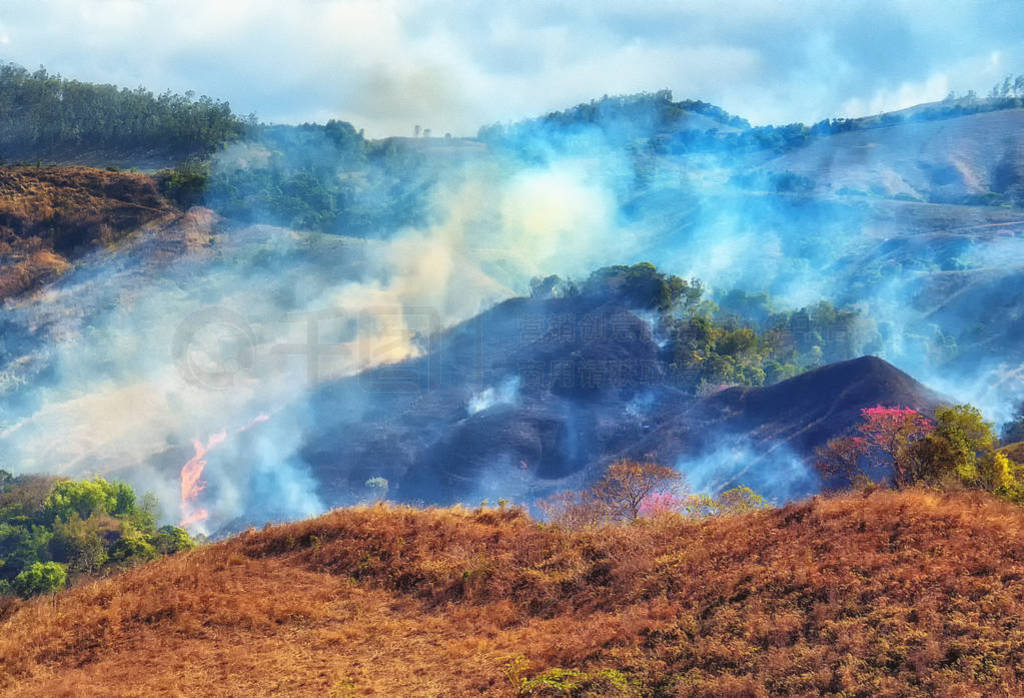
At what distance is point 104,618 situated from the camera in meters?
11.3

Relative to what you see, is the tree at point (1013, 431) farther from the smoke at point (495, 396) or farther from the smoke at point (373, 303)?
the smoke at point (495, 396)

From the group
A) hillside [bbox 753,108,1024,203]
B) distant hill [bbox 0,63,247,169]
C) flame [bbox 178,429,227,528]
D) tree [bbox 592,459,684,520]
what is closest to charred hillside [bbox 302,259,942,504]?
flame [bbox 178,429,227,528]

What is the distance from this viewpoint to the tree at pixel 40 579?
2178 cm

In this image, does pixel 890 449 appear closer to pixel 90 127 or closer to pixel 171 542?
pixel 171 542

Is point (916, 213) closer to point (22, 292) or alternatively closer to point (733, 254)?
point (733, 254)

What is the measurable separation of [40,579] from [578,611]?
19.9 metres

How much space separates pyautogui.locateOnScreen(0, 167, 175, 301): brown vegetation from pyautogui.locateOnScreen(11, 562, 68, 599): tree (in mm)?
31494

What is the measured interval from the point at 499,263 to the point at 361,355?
28.5 m

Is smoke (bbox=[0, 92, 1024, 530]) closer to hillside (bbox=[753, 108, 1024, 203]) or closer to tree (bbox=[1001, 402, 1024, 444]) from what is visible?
tree (bbox=[1001, 402, 1024, 444])

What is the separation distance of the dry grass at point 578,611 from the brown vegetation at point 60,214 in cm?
4490

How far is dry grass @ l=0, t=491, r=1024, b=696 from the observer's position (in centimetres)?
765

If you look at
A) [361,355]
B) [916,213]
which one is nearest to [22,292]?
[361,355]

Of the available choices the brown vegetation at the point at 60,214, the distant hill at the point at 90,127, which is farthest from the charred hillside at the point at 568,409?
the distant hill at the point at 90,127

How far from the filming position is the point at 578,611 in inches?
428
